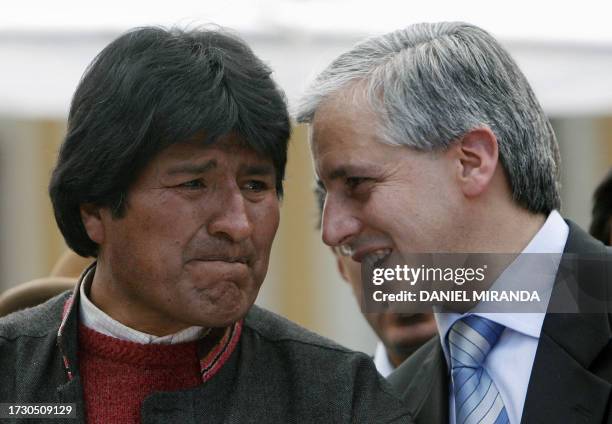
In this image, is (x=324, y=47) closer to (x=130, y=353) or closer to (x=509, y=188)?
(x=509, y=188)

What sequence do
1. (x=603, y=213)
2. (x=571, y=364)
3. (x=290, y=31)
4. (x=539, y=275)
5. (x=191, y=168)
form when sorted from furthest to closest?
(x=290, y=31), (x=603, y=213), (x=539, y=275), (x=571, y=364), (x=191, y=168)

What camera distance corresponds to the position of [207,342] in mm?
2508

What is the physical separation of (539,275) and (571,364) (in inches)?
9.0

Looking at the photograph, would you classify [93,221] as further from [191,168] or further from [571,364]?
[571,364]

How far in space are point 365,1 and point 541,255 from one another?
2.20m

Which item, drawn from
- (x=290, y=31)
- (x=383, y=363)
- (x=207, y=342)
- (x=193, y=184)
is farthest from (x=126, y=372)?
(x=290, y=31)

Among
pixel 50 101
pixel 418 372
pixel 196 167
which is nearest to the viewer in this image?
pixel 196 167

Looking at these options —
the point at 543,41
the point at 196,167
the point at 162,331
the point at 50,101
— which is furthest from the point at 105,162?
the point at 543,41

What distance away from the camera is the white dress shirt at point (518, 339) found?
251cm

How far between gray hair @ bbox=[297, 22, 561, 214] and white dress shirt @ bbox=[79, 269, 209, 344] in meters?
0.67

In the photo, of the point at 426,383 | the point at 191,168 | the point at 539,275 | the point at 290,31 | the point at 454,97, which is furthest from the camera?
the point at 290,31

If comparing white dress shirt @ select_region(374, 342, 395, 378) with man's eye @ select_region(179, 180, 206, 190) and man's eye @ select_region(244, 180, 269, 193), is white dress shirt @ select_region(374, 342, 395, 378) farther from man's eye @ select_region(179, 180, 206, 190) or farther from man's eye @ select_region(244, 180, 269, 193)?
man's eye @ select_region(179, 180, 206, 190)

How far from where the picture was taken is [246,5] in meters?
4.52

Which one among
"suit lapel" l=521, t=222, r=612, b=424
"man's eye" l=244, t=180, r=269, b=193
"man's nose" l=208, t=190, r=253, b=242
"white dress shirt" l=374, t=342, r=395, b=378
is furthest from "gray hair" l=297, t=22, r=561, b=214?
"white dress shirt" l=374, t=342, r=395, b=378
